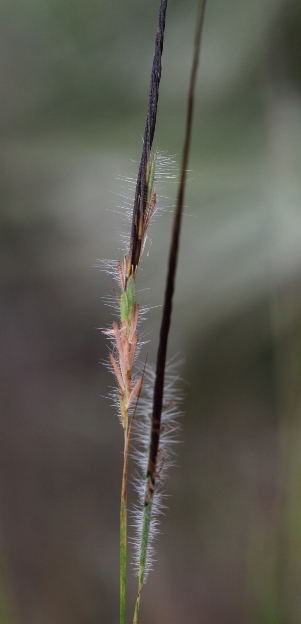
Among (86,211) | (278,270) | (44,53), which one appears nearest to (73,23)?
(44,53)

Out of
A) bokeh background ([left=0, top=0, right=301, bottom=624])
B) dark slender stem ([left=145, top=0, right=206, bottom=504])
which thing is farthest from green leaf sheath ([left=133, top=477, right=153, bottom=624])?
bokeh background ([left=0, top=0, right=301, bottom=624])

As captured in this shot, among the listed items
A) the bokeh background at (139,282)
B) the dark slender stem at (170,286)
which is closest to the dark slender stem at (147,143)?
the dark slender stem at (170,286)

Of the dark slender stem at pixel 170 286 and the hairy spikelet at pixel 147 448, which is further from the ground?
the dark slender stem at pixel 170 286

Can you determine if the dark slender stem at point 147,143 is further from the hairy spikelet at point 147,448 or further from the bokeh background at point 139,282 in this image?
the bokeh background at point 139,282

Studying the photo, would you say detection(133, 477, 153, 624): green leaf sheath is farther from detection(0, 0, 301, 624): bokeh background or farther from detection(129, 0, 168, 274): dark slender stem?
detection(0, 0, 301, 624): bokeh background

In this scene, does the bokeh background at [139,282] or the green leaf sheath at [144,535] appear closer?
the green leaf sheath at [144,535]

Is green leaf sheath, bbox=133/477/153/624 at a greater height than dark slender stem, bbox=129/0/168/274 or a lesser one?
lesser

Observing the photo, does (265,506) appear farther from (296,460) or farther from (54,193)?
(54,193)
